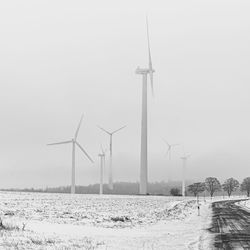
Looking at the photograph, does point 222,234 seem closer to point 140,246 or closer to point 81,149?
point 140,246

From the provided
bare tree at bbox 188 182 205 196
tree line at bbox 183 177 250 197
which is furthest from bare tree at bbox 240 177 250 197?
bare tree at bbox 188 182 205 196

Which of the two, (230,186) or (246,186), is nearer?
(246,186)

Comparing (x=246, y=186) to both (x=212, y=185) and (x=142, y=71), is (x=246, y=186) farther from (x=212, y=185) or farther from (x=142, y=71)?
(x=142, y=71)

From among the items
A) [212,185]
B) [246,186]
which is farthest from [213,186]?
[246,186]

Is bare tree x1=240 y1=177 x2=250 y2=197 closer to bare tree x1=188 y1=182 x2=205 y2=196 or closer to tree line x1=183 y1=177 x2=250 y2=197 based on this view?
tree line x1=183 y1=177 x2=250 y2=197

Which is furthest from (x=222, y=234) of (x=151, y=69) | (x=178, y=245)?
(x=151, y=69)

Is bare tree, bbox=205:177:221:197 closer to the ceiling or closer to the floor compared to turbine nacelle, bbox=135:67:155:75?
closer to the floor

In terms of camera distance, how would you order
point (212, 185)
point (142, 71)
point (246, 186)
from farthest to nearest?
point (212, 185) < point (246, 186) < point (142, 71)

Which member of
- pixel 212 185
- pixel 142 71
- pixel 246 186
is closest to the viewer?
pixel 142 71

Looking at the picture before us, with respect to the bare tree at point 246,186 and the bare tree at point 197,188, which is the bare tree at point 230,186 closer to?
the bare tree at point 246,186

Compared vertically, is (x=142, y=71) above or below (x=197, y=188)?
above

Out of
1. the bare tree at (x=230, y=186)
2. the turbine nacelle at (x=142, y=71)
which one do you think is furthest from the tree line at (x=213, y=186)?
the turbine nacelle at (x=142, y=71)

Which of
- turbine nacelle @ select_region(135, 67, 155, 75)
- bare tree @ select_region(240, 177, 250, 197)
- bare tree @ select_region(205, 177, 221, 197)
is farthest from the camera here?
bare tree @ select_region(205, 177, 221, 197)

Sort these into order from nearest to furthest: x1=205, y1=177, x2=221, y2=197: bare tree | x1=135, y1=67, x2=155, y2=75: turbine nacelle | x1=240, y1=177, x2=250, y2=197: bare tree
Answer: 1. x1=135, y1=67, x2=155, y2=75: turbine nacelle
2. x1=240, y1=177, x2=250, y2=197: bare tree
3. x1=205, y1=177, x2=221, y2=197: bare tree
